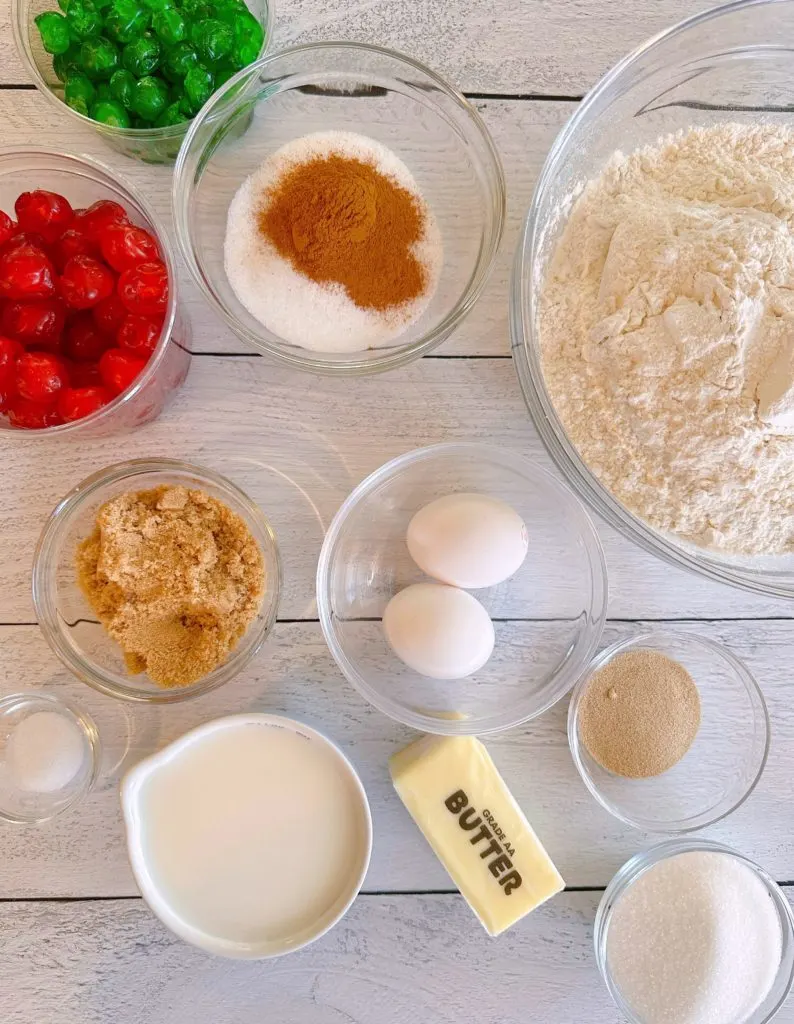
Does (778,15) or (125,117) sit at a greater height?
(778,15)

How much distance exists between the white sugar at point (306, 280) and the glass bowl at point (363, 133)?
2 centimetres

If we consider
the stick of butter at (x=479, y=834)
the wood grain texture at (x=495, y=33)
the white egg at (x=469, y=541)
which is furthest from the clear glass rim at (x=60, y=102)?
A: the stick of butter at (x=479, y=834)

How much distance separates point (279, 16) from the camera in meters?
0.94

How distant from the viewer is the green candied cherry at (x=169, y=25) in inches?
31.9

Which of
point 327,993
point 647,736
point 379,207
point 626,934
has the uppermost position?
point 379,207

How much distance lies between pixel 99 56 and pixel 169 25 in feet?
0.28

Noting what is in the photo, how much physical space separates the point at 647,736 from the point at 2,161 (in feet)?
3.50

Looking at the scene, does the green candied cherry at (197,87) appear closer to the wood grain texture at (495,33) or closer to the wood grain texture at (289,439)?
the wood grain texture at (495,33)

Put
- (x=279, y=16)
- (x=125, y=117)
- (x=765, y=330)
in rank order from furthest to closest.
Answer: (x=279, y=16) < (x=125, y=117) < (x=765, y=330)

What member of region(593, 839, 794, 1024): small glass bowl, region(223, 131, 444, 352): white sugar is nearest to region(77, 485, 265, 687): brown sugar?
region(223, 131, 444, 352): white sugar

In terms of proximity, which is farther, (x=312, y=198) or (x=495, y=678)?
(x=495, y=678)

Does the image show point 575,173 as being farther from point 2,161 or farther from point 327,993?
point 327,993

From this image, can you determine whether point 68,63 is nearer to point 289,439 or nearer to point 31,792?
point 289,439

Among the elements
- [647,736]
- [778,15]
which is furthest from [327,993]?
[778,15]
